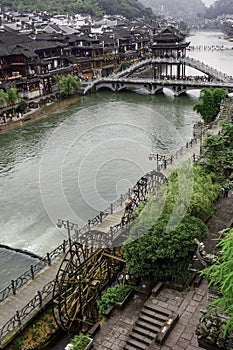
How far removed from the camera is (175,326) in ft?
58.5

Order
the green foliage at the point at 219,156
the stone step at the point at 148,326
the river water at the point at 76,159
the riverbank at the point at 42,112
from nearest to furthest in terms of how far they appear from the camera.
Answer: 1. the stone step at the point at 148,326
2. the river water at the point at 76,159
3. the green foliage at the point at 219,156
4. the riverbank at the point at 42,112

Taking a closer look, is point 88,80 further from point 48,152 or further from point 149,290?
point 149,290

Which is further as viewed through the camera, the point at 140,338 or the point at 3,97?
the point at 3,97

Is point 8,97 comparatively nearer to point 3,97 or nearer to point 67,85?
point 3,97

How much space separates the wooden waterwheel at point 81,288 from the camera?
19.3m

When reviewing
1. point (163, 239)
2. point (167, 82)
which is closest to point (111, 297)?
point (163, 239)

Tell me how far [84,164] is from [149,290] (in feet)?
82.2

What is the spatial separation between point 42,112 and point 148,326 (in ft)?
166

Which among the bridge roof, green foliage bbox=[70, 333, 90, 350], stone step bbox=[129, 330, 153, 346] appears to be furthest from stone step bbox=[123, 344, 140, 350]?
the bridge roof

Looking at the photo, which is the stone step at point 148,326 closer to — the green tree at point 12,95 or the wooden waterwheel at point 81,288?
the wooden waterwheel at point 81,288

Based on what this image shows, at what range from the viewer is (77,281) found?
19.7 m

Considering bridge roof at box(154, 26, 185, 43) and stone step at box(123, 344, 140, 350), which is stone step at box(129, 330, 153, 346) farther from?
bridge roof at box(154, 26, 185, 43)

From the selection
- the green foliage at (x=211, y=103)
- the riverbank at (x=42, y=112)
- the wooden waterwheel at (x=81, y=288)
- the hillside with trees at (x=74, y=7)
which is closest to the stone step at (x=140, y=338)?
the wooden waterwheel at (x=81, y=288)

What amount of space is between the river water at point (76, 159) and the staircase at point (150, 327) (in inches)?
403
